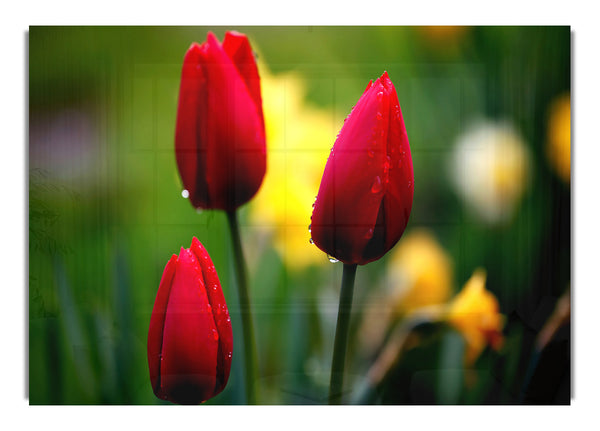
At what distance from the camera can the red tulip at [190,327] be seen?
5.61ft

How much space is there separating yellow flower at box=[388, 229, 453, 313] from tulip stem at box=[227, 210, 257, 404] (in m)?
0.50

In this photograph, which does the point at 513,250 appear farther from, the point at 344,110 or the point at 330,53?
the point at 330,53

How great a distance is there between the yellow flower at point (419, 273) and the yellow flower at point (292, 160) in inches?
11.0

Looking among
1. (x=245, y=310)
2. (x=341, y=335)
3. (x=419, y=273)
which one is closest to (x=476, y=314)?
(x=419, y=273)

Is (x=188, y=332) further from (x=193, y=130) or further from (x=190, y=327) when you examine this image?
(x=193, y=130)

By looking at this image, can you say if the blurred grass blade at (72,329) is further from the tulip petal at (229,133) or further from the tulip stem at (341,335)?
the tulip stem at (341,335)

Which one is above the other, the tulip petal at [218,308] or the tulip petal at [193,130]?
the tulip petal at [193,130]

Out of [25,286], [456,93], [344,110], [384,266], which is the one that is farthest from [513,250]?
[25,286]

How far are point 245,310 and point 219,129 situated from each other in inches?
24.9

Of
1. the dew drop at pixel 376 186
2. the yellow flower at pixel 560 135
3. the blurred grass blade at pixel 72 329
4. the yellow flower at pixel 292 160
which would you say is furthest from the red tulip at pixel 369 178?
the blurred grass blade at pixel 72 329

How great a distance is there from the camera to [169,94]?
201cm

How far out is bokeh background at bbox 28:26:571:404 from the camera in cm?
202

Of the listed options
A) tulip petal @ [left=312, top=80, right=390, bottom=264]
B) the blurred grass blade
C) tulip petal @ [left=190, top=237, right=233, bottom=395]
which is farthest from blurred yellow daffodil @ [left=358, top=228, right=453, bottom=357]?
the blurred grass blade

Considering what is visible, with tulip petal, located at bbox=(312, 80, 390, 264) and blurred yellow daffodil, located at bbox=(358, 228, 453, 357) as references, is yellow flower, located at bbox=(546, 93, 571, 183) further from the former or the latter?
tulip petal, located at bbox=(312, 80, 390, 264)
